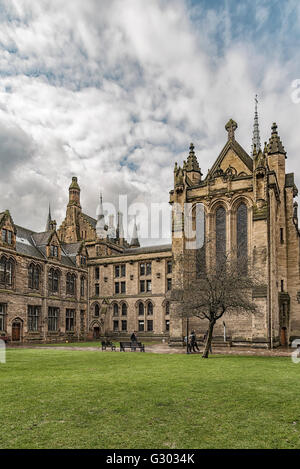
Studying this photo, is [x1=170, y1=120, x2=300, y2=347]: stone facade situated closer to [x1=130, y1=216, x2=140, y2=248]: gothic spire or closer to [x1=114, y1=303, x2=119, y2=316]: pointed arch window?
[x1=114, y1=303, x2=119, y2=316]: pointed arch window

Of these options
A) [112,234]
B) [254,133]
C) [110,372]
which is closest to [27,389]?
[110,372]

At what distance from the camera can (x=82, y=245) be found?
176 feet

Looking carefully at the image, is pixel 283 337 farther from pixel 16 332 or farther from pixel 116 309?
pixel 16 332

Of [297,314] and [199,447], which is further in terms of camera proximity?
[297,314]

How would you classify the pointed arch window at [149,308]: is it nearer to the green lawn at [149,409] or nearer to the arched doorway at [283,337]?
the arched doorway at [283,337]

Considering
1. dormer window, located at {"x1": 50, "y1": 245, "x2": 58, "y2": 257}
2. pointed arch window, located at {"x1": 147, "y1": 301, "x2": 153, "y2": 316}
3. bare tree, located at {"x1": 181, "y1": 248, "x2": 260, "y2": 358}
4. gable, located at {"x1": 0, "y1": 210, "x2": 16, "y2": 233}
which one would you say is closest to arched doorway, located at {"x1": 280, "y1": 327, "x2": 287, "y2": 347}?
bare tree, located at {"x1": 181, "y1": 248, "x2": 260, "y2": 358}

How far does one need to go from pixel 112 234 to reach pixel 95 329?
74.3 feet

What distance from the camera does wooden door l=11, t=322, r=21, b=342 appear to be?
131ft

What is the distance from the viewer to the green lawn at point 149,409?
7383 millimetres

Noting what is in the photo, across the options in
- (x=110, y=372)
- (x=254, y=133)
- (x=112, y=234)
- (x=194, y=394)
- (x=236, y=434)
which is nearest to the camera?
(x=236, y=434)

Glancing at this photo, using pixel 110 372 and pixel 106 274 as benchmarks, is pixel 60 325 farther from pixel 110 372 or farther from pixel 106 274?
pixel 110 372

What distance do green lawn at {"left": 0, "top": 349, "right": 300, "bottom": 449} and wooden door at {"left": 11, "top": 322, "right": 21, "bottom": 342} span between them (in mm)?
25829

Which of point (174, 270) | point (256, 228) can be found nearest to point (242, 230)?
point (256, 228)

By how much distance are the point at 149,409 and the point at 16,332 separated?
113 feet
